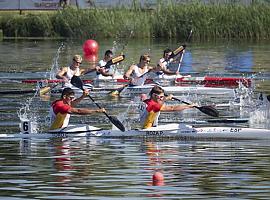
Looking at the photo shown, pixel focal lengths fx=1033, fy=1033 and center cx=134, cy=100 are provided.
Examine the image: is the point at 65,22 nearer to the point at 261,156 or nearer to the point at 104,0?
the point at 104,0

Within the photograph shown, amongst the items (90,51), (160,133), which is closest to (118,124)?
(160,133)

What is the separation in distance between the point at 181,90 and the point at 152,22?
23.7m

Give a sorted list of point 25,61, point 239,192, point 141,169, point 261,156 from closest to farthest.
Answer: point 239,192
point 141,169
point 261,156
point 25,61

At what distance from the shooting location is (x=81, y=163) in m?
16.8

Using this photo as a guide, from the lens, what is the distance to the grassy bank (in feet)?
164

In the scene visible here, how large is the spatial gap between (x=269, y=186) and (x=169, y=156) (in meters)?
3.46

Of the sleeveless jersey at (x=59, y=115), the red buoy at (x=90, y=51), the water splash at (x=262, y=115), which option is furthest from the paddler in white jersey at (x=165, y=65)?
the red buoy at (x=90, y=51)

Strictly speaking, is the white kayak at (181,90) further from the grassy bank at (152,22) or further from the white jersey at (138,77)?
the grassy bank at (152,22)

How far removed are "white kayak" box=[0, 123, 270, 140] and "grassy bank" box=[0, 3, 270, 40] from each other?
98.3ft

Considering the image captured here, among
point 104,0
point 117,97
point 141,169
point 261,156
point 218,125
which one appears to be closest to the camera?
point 141,169

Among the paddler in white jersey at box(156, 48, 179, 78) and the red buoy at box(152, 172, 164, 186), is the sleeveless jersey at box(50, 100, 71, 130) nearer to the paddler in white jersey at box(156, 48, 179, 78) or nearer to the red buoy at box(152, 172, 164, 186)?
the red buoy at box(152, 172, 164, 186)

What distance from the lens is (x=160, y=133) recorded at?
19938mm

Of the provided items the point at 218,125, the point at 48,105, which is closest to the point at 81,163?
the point at 218,125

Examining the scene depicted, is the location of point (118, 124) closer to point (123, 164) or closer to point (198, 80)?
point (123, 164)
